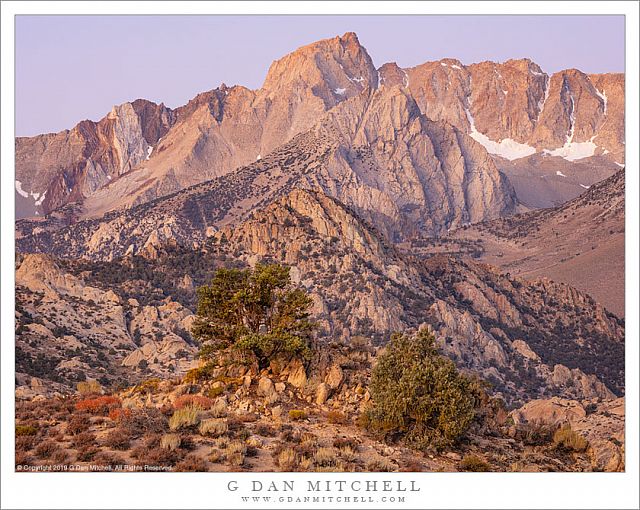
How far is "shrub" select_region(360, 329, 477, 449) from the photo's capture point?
30312mm

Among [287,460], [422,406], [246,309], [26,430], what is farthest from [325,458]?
[246,309]

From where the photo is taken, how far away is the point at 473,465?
2856 cm

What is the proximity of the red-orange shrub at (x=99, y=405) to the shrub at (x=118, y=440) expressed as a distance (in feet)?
11.4

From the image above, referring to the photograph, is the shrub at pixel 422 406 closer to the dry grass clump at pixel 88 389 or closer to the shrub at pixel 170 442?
the shrub at pixel 170 442

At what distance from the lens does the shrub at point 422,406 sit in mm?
30312

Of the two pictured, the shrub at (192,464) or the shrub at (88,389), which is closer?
the shrub at (192,464)

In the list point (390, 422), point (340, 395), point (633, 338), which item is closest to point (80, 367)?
point (340, 395)

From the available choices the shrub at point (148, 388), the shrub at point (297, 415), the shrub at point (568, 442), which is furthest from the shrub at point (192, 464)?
the shrub at point (568, 442)

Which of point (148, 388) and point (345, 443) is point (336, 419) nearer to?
point (345, 443)

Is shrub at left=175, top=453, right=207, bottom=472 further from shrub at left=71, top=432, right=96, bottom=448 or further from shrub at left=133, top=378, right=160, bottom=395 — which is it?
shrub at left=133, top=378, right=160, bottom=395

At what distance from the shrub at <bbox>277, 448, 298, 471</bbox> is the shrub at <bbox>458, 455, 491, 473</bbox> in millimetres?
5549

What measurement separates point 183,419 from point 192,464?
3369mm

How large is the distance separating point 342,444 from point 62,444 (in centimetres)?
884

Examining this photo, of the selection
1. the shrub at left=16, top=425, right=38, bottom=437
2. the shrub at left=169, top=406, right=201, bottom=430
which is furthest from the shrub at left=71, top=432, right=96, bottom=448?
the shrub at left=169, top=406, right=201, bottom=430
